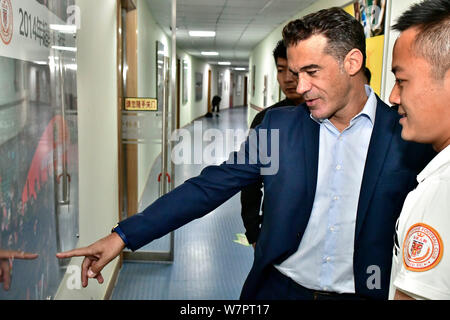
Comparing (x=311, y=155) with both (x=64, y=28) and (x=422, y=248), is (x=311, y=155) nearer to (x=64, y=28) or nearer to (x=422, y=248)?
(x=422, y=248)

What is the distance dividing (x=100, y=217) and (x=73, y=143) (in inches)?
36.7

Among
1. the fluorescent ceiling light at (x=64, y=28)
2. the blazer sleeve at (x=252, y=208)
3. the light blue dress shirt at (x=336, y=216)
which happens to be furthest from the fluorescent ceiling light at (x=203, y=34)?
the light blue dress shirt at (x=336, y=216)

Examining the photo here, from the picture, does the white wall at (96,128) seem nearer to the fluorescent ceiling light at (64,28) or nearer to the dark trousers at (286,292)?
the fluorescent ceiling light at (64,28)

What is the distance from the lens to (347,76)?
119 centimetres

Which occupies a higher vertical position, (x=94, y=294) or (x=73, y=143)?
(x=73, y=143)

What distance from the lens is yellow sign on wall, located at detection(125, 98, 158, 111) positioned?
3252mm

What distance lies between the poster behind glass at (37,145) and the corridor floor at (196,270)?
5.00ft

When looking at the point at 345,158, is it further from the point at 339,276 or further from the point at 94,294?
the point at 94,294

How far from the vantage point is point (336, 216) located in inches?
44.6

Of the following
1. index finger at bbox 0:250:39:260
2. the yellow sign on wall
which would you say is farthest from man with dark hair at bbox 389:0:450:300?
the yellow sign on wall

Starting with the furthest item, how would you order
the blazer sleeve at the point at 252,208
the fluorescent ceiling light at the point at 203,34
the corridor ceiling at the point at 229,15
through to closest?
the fluorescent ceiling light at the point at 203,34 < the corridor ceiling at the point at 229,15 < the blazer sleeve at the point at 252,208

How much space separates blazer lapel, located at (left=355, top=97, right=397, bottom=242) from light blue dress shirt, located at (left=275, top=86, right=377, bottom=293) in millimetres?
44

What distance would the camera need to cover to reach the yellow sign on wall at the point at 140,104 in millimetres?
3252
